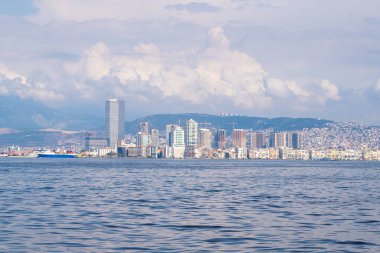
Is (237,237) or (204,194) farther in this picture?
(204,194)

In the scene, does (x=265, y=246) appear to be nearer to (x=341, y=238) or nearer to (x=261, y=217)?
(x=341, y=238)

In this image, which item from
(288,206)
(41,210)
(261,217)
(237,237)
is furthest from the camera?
(288,206)

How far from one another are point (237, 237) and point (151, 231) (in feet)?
13.0

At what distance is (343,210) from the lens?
4469cm

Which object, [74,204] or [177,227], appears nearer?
[177,227]

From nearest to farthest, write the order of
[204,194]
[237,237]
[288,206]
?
[237,237] < [288,206] < [204,194]

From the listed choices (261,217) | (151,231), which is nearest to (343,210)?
(261,217)

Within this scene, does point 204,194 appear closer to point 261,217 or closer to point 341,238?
point 261,217

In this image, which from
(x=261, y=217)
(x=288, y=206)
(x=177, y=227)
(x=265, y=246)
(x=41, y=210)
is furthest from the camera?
(x=288, y=206)

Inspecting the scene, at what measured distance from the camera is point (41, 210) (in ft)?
140

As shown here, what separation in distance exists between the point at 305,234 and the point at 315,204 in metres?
Result: 17.1

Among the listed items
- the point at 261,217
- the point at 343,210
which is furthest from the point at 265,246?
the point at 343,210

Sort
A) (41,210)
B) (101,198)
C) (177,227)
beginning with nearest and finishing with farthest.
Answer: (177,227) → (41,210) → (101,198)

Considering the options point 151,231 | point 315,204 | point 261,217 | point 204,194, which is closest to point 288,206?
point 315,204
